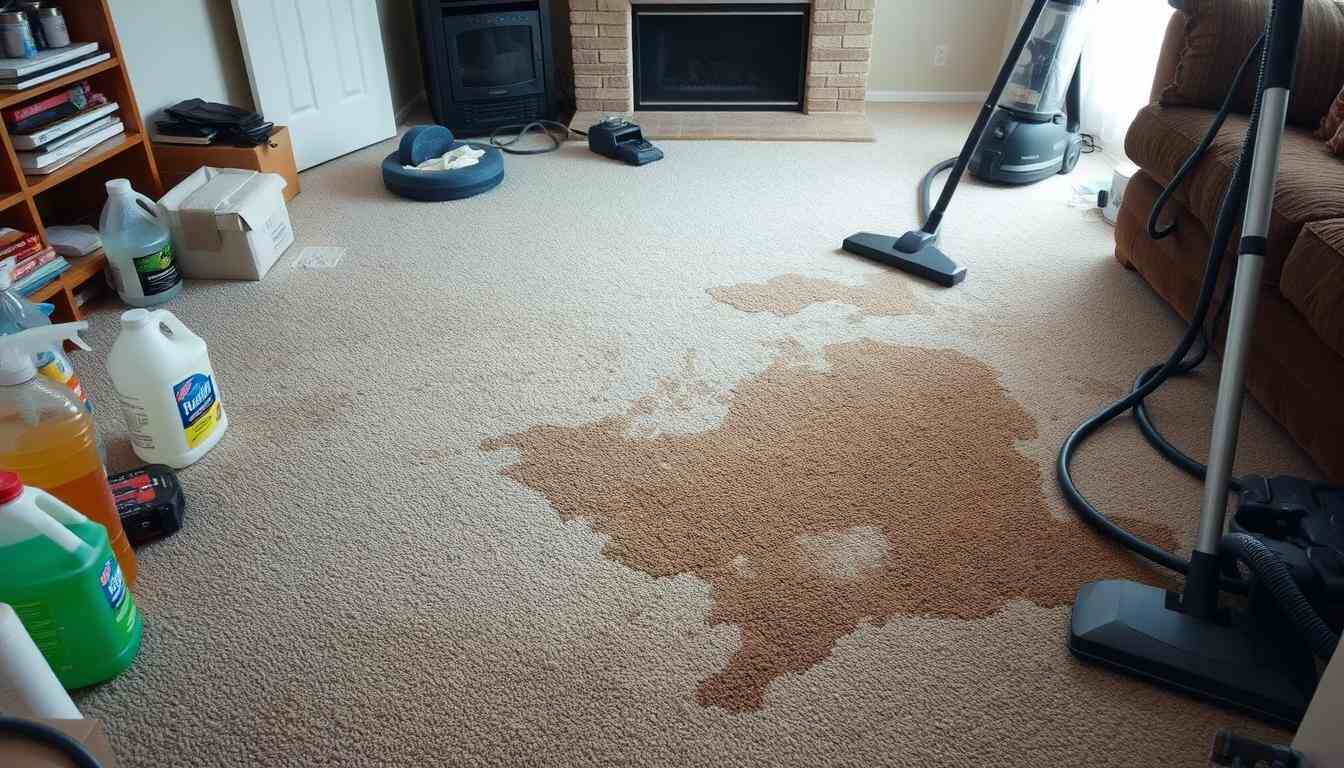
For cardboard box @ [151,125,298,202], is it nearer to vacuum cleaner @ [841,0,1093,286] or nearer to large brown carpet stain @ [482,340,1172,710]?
large brown carpet stain @ [482,340,1172,710]

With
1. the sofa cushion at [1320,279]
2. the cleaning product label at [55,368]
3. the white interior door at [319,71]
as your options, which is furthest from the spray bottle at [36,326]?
the sofa cushion at [1320,279]

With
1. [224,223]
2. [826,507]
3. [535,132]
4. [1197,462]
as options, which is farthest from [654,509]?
[535,132]

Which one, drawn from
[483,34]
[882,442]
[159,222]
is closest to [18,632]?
[882,442]

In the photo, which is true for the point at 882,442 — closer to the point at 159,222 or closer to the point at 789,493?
the point at 789,493

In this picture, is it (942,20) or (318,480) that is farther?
(942,20)

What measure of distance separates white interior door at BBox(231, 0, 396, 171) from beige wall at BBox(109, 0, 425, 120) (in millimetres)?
110

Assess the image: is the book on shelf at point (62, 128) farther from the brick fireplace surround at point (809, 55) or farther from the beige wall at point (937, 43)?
the beige wall at point (937, 43)

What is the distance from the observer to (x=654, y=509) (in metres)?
1.77

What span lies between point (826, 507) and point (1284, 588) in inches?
29.4

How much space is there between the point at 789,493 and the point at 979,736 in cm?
61

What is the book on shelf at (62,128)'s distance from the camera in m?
2.29

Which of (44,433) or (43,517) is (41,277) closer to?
(44,433)

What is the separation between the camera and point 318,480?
185cm

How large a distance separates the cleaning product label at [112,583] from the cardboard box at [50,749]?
0.39 meters
